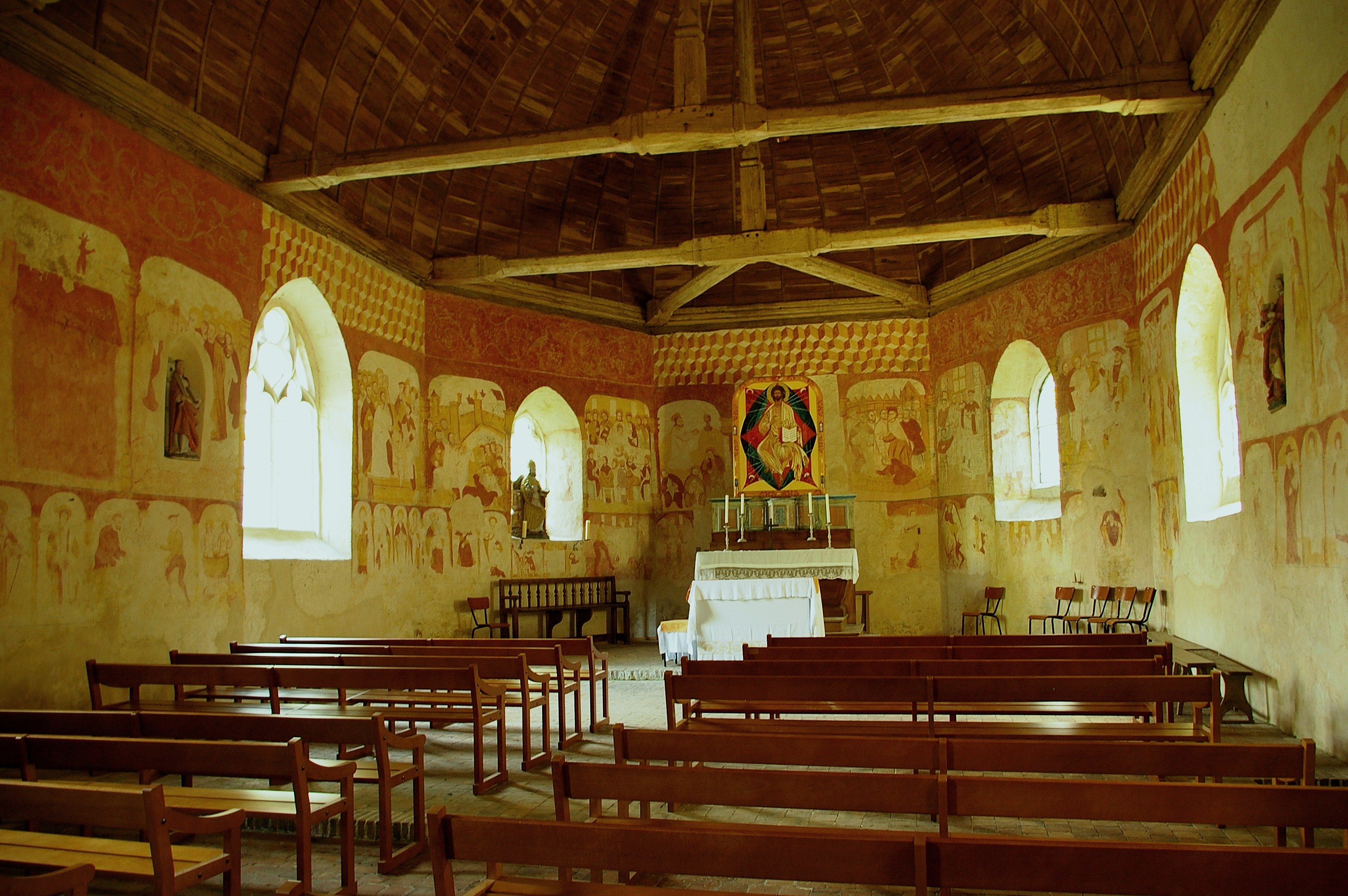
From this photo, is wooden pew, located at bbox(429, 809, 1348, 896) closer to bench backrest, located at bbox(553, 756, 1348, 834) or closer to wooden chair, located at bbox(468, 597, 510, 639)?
bench backrest, located at bbox(553, 756, 1348, 834)

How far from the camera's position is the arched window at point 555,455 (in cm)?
1697

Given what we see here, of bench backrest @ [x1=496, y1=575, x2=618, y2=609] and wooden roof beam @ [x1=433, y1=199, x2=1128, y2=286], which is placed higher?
wooden roof beam @ [x1=433, y1=199, x2=1128, y2=286]

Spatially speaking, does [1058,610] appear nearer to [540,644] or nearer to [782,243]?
[782,243]

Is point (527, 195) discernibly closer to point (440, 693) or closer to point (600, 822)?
point (440, 693)

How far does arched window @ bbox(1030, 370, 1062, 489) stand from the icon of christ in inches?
141

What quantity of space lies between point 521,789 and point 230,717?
7.42 ft

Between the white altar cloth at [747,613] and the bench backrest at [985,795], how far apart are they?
8186 millimetres

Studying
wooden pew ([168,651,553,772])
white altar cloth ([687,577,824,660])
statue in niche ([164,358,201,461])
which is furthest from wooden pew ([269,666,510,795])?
white altar cloth ([687,577,824,660])

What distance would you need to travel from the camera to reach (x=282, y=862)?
5.33 m

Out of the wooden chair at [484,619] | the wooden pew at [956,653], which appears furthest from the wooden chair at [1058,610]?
the wooden chair at [484,619]

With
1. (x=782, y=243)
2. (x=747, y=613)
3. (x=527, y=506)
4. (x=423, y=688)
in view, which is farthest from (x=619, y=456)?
(x=423, y=688)

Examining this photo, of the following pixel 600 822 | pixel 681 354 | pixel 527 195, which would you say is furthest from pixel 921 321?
pixel 600 822

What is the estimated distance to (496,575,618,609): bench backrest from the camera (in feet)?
50.9

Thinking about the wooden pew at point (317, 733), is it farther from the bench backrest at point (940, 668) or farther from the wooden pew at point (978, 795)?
the bench backrest at point (940, 668)
